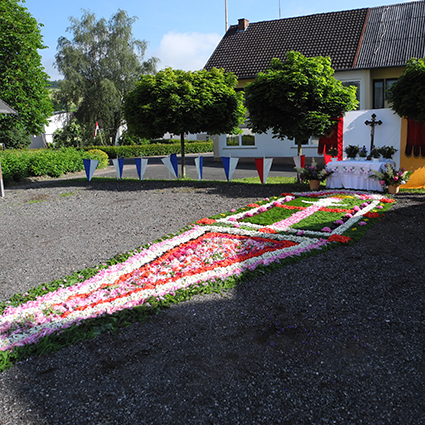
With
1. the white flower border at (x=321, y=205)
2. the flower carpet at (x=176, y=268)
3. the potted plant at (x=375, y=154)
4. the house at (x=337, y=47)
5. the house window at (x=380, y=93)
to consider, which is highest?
the house at (x=337, y=47)

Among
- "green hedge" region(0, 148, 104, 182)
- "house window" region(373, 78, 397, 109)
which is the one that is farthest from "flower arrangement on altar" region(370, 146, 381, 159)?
"green hedge" region(0, 148, 104, 182)

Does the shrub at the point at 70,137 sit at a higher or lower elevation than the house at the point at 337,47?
lower

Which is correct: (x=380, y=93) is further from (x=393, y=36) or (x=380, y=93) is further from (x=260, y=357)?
(x=260, y=357)

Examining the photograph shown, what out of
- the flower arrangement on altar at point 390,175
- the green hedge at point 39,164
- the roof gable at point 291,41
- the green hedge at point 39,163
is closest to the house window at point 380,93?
the roof gable at point 291,41

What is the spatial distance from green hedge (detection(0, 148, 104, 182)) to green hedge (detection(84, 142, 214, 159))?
1238 centimetres

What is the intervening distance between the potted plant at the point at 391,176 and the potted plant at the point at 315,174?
4.46 ft

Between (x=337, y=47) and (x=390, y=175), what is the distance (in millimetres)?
14185

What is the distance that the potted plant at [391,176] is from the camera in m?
10.5

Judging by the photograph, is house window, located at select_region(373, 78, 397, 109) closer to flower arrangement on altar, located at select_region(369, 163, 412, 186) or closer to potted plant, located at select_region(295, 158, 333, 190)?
potted plant, located at select_region(295, 158, 333, 190)

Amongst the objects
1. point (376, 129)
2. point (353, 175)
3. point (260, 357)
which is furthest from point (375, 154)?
point (260, 357)

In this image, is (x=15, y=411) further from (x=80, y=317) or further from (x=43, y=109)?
(x=43, y=109)

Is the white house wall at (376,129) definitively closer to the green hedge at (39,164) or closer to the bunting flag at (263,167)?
the bunting flag at (263,167)

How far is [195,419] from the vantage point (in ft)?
8.46

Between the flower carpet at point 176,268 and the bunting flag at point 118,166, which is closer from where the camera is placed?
the flower carpet at point 176,268
